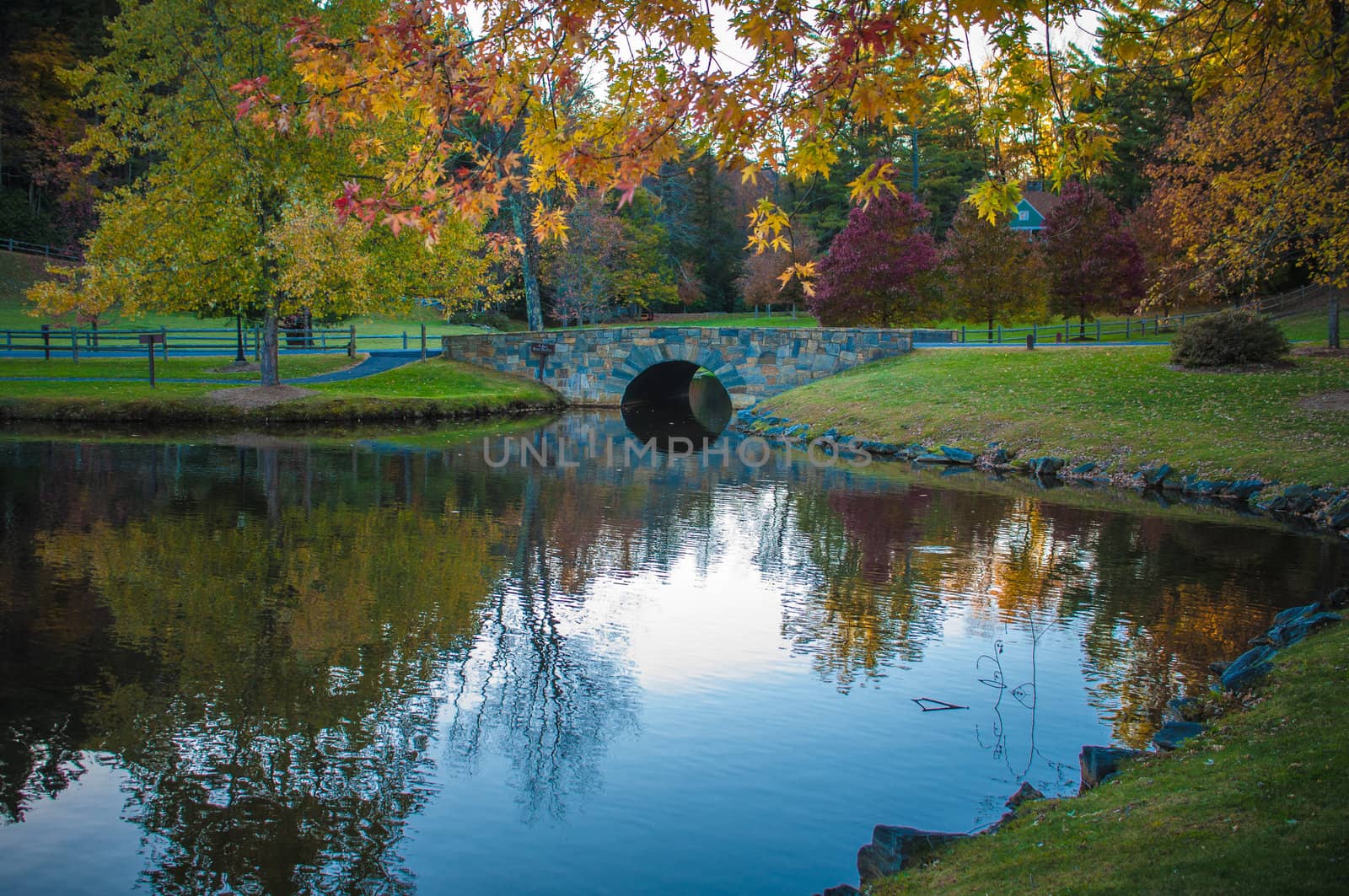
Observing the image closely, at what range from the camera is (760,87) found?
7223 mm

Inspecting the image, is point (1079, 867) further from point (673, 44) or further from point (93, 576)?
A: point (93, 576)

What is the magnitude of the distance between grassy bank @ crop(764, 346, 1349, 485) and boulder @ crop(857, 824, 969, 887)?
48.1 feet

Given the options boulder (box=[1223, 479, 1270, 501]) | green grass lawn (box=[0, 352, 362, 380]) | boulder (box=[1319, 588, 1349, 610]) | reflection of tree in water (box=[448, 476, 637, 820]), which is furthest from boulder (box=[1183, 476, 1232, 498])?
green grass lawn (box=[0, 352, 362, 380])

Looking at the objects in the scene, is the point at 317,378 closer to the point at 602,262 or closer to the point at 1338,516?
the point at 602,262

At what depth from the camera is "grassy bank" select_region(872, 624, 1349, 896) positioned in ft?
15.8

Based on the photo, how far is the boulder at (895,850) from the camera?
19.2ft

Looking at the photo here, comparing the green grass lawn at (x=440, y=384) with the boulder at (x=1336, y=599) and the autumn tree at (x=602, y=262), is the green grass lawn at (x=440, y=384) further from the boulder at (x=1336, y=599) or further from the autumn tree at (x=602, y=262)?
the boulder at (x=1336, y=599)

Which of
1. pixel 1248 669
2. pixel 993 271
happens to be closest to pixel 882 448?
pixel 1248 669

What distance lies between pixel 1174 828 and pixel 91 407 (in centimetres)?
2964

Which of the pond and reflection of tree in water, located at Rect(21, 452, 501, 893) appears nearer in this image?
reflection of tree in water, located at Rect(21, 452, 501, 893)

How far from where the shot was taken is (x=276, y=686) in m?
8.82

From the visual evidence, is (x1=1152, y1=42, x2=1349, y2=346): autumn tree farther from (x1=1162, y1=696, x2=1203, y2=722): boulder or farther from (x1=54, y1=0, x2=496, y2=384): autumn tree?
(x1=54, y1=0, x2=496, y2=384): autumn tree

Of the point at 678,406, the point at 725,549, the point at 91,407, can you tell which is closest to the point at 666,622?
the point at 725,549

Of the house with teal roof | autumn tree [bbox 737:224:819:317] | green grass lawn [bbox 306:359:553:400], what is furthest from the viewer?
the house with teal roof
